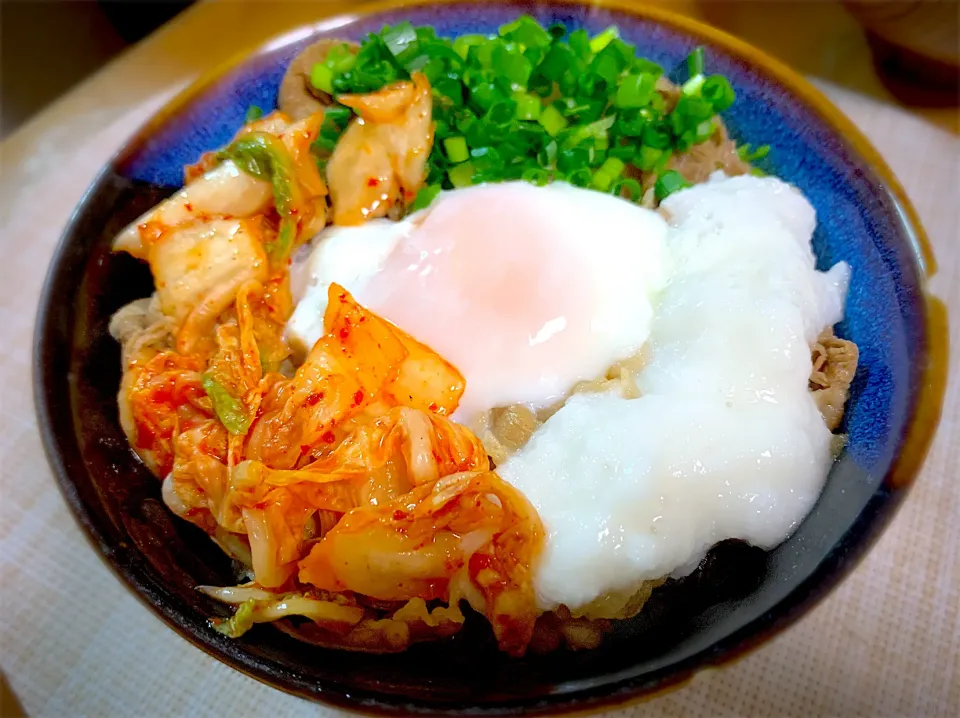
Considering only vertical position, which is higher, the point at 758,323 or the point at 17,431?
the point at 17,431

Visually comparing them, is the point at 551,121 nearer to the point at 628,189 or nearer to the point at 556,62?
the point at 556,62

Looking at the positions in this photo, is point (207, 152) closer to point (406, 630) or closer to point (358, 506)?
point (358, 506)

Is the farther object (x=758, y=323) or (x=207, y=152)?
(x=207, y=152)

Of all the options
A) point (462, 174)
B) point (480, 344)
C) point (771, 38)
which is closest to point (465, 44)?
point (462, 174)

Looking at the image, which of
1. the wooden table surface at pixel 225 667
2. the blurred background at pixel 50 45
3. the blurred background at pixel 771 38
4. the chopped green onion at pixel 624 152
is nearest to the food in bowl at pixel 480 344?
the chopped green onion at pixel 624 152

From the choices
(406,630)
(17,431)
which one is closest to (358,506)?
(406,630)

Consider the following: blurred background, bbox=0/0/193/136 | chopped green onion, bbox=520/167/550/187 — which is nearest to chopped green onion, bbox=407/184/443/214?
chopped green onion, bbox=520/167/550/187

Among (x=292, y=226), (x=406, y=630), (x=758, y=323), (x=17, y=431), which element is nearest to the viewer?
(x=406, y=630)

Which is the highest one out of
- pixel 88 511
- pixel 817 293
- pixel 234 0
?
pixel 234 0

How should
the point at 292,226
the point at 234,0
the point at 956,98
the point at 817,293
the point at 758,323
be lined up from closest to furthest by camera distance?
1. the point at 758,323
2. the point at 817,293
3. the point at 292,226
4. the point at 956,98
5. the point at 234,0

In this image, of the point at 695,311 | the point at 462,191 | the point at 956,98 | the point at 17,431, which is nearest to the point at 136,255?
the point at 17,431

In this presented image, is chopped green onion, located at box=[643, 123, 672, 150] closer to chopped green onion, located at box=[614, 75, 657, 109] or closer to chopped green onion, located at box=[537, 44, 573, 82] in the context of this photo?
chopped green onion, located at box=[614, 75, 657, 109]
